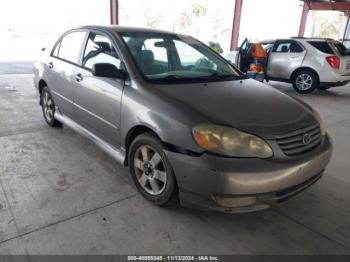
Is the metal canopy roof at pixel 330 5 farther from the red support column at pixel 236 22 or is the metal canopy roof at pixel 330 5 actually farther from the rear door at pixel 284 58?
the rear door at pixel 284 58

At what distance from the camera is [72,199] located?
102 inches

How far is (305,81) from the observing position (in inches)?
301

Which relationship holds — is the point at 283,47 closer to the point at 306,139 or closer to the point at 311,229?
the point at 306,139

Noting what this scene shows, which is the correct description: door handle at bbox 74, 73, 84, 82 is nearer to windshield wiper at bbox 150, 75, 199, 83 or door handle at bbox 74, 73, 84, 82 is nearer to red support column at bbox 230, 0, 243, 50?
windshield wiper at bbox 150, 75, 199, 83

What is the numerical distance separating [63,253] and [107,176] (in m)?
1.08

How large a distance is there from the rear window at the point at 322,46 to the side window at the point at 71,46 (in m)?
6.02

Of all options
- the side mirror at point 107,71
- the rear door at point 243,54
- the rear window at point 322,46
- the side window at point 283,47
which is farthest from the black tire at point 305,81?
the side mirror at point 107,71

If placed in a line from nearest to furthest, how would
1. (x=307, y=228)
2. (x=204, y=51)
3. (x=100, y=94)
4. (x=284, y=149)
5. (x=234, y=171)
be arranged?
(x=234, y=171) < (x=284, y=149) < (x=307, y=228) < (x=100, y=94) < (x=204, y=51)

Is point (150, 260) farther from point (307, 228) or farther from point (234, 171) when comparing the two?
point (307, 228)

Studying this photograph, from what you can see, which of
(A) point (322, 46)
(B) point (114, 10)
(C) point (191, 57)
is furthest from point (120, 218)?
(B) point (114, 10)

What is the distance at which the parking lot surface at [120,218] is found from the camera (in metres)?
2.11

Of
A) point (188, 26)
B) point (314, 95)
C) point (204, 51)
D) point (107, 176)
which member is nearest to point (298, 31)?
point (188, 26)

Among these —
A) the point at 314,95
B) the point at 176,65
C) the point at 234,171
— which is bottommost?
the point at 314,95

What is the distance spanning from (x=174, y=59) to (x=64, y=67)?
1.31 meters
